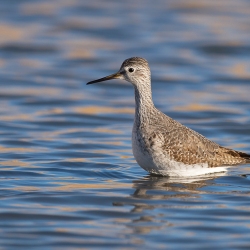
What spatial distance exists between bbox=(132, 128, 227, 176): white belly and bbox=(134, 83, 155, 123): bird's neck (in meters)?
0.33

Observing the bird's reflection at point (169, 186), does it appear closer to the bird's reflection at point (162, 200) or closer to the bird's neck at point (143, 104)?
the bird's reflection at point (162, 200)

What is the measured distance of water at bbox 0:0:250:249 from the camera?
34.6 ft

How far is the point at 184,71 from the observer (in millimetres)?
23500

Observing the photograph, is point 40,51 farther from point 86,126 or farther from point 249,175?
point 249,175

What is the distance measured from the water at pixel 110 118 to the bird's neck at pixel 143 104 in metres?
1.02

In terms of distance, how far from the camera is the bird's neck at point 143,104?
13445 mm

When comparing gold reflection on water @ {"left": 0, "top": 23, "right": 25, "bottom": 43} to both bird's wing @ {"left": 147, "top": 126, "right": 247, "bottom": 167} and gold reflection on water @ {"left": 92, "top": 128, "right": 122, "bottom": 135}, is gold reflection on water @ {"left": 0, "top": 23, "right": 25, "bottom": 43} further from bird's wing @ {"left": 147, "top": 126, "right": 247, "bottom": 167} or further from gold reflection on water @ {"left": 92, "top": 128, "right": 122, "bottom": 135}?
bird's wing @ {"left": 147, "top": 126, "right": 247, "bottom": 167}

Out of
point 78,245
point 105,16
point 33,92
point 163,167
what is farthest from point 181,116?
point 105,16

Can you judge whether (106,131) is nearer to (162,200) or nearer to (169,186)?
(169,186)

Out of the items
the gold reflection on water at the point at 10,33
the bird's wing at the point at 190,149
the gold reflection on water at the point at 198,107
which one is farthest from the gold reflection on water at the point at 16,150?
the gold reflection on water at the point at 10,33

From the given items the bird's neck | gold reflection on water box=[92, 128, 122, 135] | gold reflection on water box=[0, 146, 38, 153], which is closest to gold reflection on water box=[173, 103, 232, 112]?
gold reflection on water box=[92, 128, 122, 135]

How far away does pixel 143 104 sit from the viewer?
13594 millimetres

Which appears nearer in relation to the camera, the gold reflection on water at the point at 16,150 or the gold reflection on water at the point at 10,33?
the gold reflection on water at the point at 16,150

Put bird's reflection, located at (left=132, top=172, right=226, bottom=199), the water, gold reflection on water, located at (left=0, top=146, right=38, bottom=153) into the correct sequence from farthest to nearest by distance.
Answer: gold reflection on water, located at (left=0, top=146, right=38, bottom=153)
bird's reflection, located at (left=132, top=172, right=226, bottom=199)
the water
